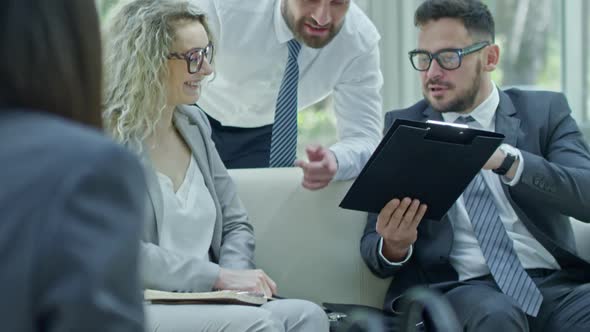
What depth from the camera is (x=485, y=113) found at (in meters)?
3.30

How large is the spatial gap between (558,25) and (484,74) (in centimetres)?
199

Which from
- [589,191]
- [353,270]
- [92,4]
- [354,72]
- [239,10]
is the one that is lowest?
[353,270]

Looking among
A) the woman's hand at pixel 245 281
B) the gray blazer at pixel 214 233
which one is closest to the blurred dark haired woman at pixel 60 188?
the gray blazer at pixel 214 233

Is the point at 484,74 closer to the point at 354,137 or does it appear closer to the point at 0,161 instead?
the point at 354,137

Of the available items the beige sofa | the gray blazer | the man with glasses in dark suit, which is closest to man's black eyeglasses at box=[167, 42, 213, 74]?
the gray blazer

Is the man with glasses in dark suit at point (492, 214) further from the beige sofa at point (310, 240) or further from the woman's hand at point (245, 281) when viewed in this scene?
the woman's hand at point (245, 281)

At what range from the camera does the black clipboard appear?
2.70 metres

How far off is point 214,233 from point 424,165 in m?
0.70

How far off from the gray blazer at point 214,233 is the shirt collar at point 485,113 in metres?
0.81

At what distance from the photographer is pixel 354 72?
11.9 feet

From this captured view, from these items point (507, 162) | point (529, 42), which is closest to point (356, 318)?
point (507, 162)

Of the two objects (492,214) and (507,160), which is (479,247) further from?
(507,160)

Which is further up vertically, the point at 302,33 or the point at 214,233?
the point at 302,33

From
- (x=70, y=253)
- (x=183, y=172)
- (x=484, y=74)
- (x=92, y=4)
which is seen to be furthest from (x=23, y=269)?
(x=484, y=74)
